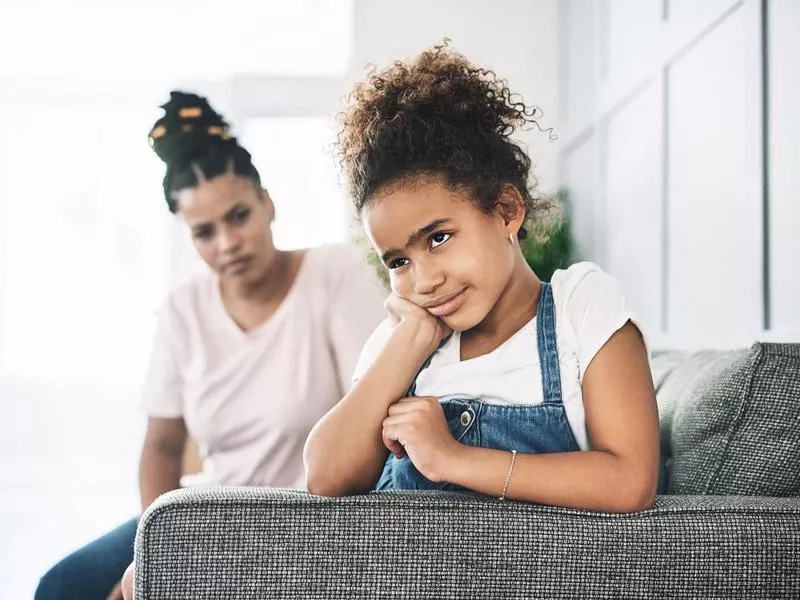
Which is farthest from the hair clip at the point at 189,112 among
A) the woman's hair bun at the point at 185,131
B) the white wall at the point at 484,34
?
the white wall at the point at 484,34

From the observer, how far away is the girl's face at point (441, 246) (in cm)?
110

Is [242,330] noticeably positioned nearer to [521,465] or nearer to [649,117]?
[521,465]

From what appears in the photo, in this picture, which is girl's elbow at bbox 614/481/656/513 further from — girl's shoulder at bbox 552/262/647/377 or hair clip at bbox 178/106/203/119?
hair clip at bbox 178/106/203/119

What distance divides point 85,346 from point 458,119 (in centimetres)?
463

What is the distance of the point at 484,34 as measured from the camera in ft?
15.5

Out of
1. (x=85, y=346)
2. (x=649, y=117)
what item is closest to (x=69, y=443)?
(x=85, y=346)

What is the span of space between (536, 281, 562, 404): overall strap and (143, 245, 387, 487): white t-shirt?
607 millimetres

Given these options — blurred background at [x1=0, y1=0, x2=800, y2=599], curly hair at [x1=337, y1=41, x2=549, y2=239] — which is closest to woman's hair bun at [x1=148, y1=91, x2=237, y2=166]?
curly hair at [x1=337, y1=41, x2=549, y2=239]

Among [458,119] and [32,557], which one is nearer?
[458,119]

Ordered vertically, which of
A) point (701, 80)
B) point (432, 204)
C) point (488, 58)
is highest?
point (488, 58)

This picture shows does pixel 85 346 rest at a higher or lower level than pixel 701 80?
lower

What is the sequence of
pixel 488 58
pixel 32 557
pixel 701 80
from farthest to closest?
pixel 488 58, pixel 32 557, pixel 701 80

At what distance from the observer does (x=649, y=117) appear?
3115mm

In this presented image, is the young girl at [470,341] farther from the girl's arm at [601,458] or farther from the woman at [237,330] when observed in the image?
the woman at [237,330]
